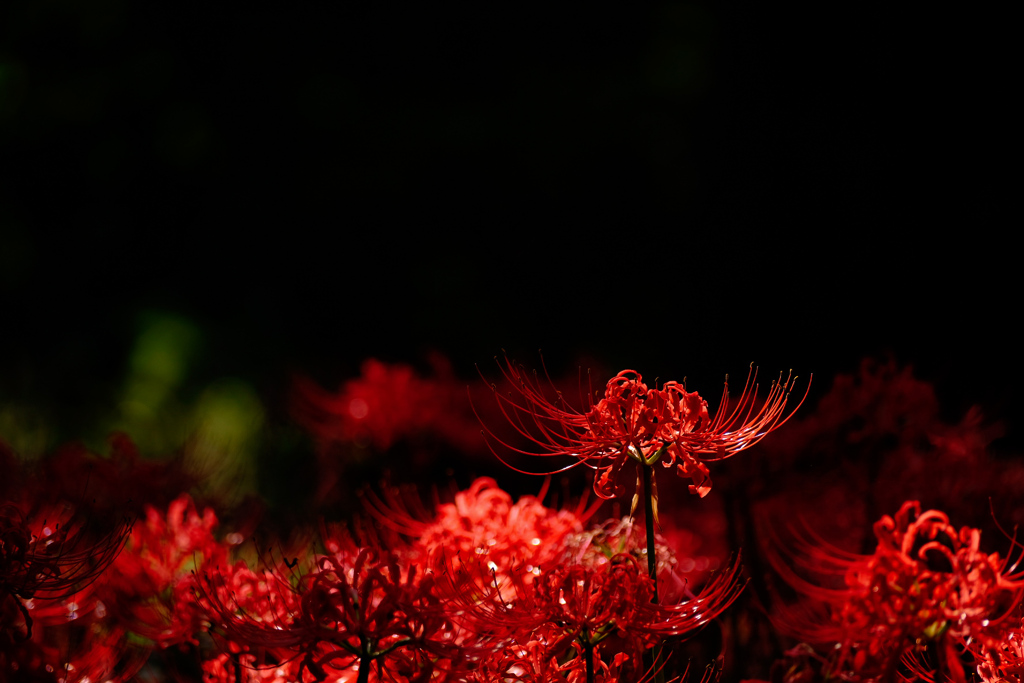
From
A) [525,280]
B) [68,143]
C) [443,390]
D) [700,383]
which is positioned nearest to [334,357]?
[443,390]

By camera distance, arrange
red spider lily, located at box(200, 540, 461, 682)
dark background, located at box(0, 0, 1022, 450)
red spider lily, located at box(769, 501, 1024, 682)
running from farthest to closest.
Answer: dark background, located at box(0, 0, 1022, 450), red spider lily, located at box(769, 501, 1024, 682), red spider lily, located at box(200, 540, 461, 682)

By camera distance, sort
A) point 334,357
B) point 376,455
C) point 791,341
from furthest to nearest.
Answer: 1. point 334,357
2. point 376,455
3. point 791,341

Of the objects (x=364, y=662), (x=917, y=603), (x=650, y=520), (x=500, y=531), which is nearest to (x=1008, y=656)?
(x=917, y=603)

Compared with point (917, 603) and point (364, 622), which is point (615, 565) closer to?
point (364, 622)

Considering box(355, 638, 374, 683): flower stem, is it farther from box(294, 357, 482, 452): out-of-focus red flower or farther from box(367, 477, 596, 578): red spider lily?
box(294, 357, 482, 452): out-of-focus red flower

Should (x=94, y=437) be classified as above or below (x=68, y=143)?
below

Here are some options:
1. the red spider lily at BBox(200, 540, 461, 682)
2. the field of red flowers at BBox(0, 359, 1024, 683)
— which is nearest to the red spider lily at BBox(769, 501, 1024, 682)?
the field of red flowers at BBox(0, 359, 1024, 683)

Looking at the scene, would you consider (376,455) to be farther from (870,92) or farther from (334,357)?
(870,92)
